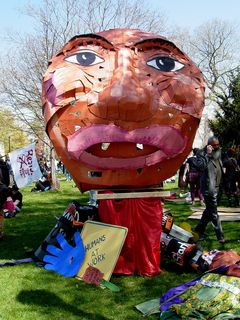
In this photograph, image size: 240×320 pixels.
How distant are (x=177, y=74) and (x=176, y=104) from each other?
1.41 feet

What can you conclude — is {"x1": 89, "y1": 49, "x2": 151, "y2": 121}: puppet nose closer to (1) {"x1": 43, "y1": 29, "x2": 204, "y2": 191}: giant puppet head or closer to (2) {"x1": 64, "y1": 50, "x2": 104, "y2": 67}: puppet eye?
(1) {"x1": 43, "y1": 29, "x2": 204, "y2": 191}: giant puppet head

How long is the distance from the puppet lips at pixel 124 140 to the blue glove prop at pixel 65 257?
1.14 m

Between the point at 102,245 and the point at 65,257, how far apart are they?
2.51 feet

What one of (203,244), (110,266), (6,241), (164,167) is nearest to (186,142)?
(164,167)

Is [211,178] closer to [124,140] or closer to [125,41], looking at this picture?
[124,140]

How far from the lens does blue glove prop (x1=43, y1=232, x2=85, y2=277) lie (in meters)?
5.69

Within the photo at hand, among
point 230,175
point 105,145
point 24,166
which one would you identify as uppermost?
point 105,145

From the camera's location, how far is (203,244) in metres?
7.36

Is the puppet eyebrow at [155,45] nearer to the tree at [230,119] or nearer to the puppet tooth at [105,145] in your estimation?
the puppet tooth at [105,145]

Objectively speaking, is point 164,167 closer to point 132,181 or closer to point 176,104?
point 132,181

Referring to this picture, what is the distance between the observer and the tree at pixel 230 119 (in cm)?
1995

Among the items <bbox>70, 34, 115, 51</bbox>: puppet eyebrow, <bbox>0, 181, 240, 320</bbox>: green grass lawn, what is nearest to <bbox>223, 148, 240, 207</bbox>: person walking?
<bbox>0, 181, 240, 320</bbox>: green grass lawn

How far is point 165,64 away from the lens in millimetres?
5652

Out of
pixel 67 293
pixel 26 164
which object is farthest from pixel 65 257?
pixel 26 164
